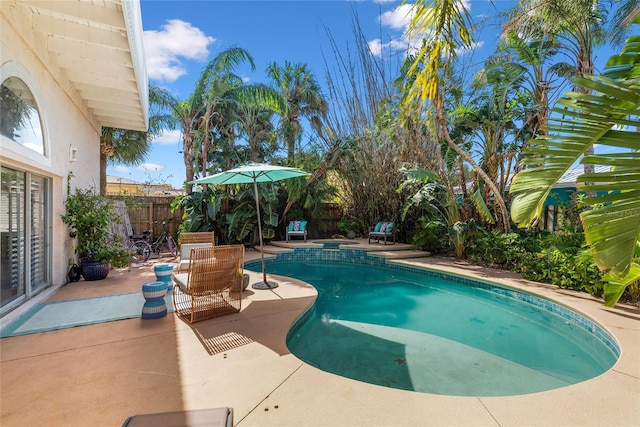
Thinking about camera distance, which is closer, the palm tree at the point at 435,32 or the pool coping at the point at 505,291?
the palm tree at the point at 435,32

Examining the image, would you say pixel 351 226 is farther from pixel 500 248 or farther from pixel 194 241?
pixel 194 241

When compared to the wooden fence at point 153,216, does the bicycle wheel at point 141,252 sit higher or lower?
lower

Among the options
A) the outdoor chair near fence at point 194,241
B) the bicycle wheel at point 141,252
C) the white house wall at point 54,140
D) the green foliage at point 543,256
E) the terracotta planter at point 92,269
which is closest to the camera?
the white house wall at point 54,140

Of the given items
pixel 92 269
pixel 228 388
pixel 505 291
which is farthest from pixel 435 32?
pixel 92 269

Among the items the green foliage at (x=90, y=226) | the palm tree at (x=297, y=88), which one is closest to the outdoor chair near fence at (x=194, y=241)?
the green foliage at (x=90, y=226)

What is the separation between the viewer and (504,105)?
26.3ft

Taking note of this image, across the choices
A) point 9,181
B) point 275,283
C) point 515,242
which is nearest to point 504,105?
point 515,242

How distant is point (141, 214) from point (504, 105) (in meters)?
12.0

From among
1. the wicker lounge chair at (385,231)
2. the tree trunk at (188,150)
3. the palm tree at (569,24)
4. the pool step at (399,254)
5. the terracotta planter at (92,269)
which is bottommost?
the pool step at (399,254)

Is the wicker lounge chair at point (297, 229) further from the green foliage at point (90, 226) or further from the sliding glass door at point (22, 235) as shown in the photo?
the sliding glass door at point (22, 235)

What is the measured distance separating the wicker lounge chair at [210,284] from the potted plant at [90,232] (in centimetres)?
269

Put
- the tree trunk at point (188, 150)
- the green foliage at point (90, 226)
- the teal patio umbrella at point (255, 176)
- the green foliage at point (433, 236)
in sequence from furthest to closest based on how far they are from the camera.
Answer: the tree trunk at point (188, 150)
the green foliage at point (433, 236)
the green foliage at point (90, 226)
the teal patio umbrella at point (255, 176)

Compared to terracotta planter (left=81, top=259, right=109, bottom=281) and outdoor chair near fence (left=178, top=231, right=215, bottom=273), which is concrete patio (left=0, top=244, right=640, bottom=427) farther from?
outdoor chair near fence (left=178, top=231, right=215, bottom=273)

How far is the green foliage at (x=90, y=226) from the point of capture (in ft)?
19.4
